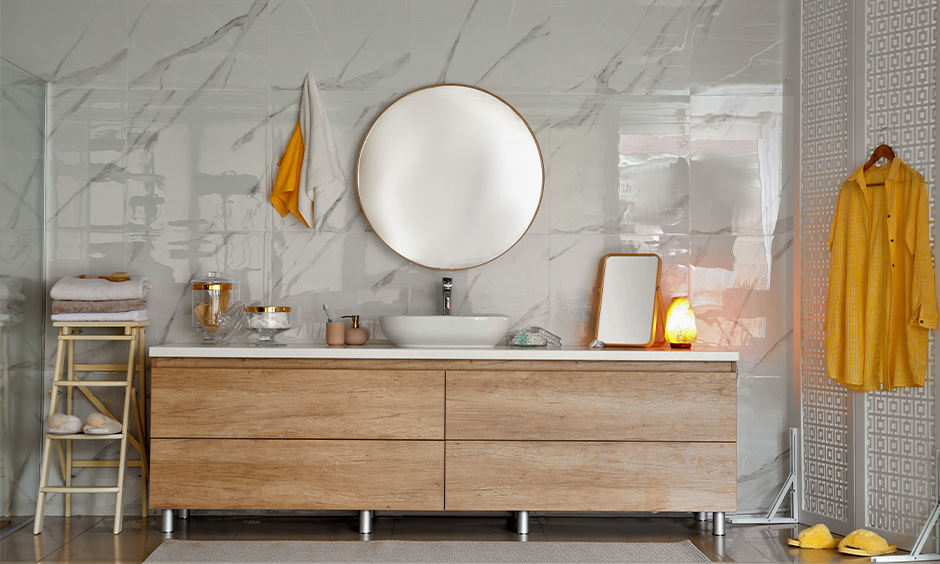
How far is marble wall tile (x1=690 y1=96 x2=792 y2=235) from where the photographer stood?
3.48 metres

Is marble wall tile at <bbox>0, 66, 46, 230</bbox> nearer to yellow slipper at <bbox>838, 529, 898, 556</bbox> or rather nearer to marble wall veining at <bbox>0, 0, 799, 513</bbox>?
marble wall veining at <bbox>0, 0, 799, 513</bbox>

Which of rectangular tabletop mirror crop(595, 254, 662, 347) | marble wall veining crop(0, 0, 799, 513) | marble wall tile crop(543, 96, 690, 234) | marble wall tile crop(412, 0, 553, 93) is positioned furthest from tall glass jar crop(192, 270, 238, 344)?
rectangular tabletop mirror crop(595, 254, 662, 347)

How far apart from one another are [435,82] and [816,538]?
2.48m

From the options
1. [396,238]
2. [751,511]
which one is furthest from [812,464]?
[396,238]

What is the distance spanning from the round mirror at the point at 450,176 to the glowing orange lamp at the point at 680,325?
2.46ft

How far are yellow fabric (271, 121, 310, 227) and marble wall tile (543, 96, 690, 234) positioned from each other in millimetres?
1146

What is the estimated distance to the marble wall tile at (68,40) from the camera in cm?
338

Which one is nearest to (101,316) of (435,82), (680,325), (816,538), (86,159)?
(86,159)

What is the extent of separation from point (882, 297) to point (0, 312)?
3.51 metres

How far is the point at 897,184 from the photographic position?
290 cm

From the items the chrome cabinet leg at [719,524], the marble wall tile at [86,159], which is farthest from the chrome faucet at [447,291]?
the marble wall tile at [86,159]

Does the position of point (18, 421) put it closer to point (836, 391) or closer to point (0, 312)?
point (0, 312)

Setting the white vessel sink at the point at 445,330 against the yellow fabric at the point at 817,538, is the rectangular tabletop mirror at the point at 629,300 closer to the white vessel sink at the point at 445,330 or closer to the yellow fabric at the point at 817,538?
the white vessel sink at the point at 445,330

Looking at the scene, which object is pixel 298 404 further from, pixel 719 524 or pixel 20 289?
pixel 719 524
